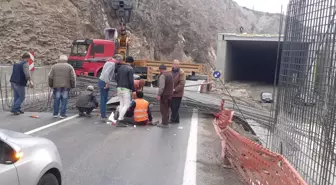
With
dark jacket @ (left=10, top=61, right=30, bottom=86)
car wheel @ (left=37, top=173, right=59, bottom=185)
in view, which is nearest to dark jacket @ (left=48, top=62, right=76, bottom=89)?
dark jacket @ (left=10, top=61, right=30, bottom=86)

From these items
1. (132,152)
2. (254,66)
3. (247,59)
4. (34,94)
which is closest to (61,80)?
(132,152)

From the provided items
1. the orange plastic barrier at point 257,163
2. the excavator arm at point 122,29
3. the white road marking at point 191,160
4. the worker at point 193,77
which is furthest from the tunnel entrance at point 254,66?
the orange plastic barrier at point 257,163

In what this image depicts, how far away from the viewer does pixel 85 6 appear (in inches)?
1150

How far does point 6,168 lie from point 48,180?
75 centimetres

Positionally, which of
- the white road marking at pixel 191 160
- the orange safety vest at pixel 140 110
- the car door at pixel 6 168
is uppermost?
the car door at pixel 6 168

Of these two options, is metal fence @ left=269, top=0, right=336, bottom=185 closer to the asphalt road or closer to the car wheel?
the asphalt road

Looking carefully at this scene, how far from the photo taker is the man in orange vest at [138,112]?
1004 cm

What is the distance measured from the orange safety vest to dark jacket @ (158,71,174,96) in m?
0.51

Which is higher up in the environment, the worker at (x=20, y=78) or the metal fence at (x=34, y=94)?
the worker at (x=20, y=78)

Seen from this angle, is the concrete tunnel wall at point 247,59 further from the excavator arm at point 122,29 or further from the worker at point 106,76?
the worker at point 106,76

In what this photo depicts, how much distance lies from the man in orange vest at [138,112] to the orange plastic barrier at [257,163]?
3.10m

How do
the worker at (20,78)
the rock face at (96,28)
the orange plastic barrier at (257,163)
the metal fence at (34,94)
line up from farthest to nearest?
the rock face at (96,28), the metal fence at (34,94), the worker at (20,78), the orange plastic barrier at (257,163)

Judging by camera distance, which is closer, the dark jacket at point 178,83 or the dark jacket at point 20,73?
the dark jacket at point 178,83

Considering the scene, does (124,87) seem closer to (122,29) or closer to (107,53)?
(107,53)
